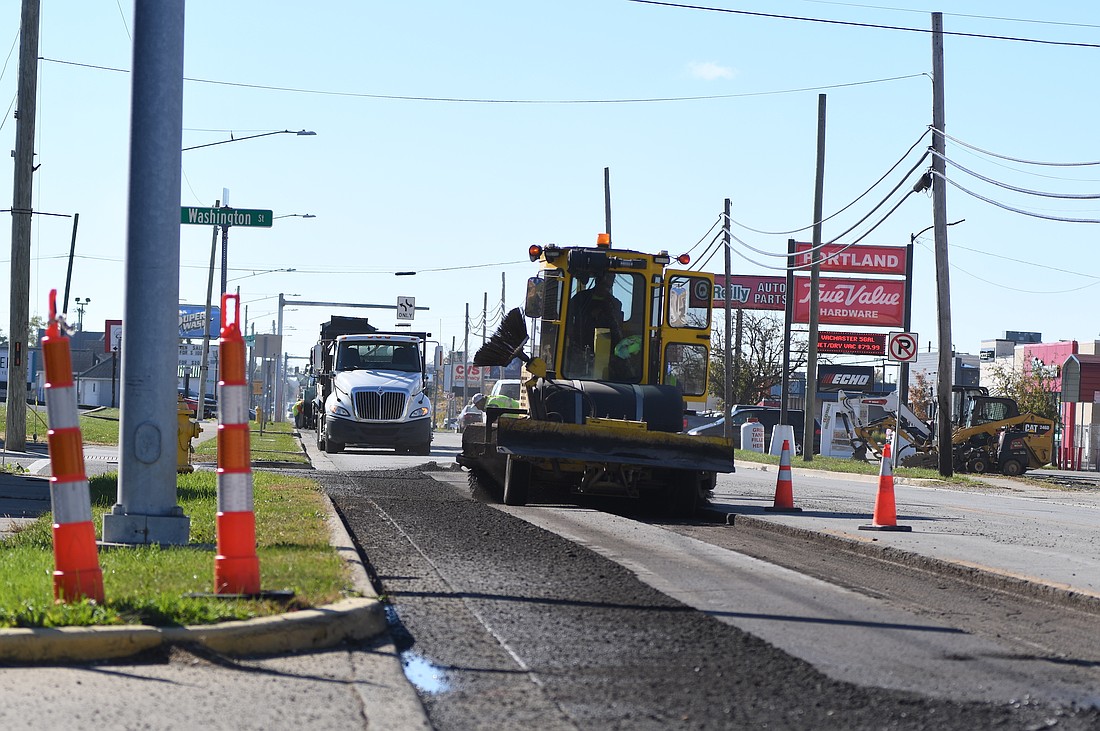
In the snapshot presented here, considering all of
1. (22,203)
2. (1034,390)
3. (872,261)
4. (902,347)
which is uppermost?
(872,261)

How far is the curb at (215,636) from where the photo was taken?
5512 millimetres

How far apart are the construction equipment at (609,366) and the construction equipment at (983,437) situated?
21.4m

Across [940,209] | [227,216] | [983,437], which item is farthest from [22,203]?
[983,437]

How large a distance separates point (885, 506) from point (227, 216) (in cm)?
1165

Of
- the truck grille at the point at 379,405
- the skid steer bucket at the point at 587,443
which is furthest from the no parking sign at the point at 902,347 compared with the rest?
the skid steer bucket at the point at 587,443

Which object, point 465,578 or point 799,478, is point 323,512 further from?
point 799,478

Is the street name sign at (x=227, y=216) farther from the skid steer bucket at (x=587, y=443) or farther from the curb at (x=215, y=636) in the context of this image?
the curb at (x=215, y=636)

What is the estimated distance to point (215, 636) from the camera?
5.68 meters

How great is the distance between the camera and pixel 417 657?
594 centimetres

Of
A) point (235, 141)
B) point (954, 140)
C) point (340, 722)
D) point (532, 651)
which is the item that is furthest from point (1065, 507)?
point (235, 141)

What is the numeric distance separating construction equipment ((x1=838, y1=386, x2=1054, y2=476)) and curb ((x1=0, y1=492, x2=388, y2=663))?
31403 mm

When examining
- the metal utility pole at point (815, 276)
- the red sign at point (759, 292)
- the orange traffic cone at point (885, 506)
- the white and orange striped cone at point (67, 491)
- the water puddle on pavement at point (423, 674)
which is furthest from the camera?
the red sign at point (759, 292)

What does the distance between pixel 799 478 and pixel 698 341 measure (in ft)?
41.2

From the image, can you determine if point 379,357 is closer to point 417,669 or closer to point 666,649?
point 666,649
